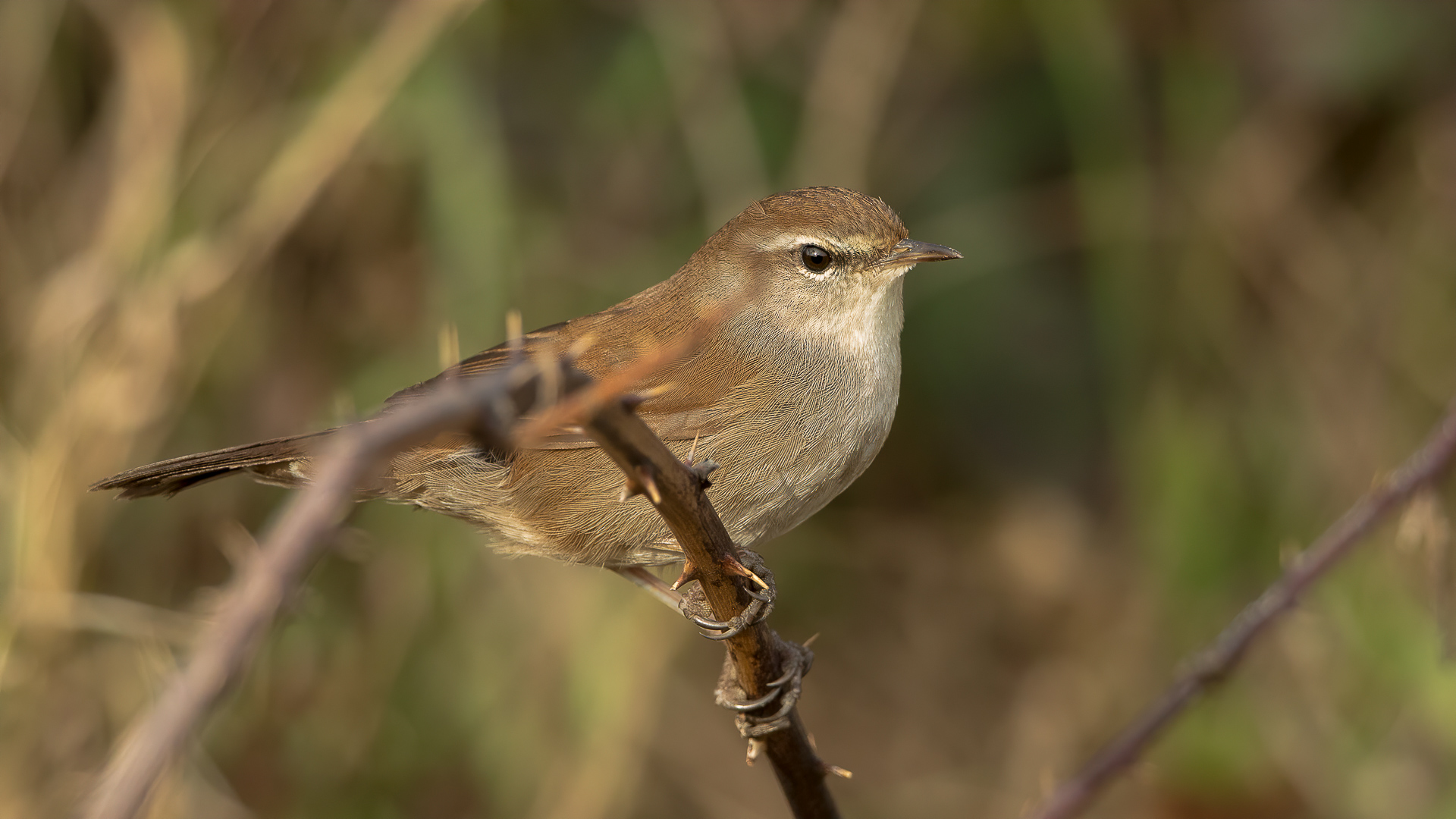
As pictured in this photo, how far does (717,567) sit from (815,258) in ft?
5.51

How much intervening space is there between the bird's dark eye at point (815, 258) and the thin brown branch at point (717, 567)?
1.23m

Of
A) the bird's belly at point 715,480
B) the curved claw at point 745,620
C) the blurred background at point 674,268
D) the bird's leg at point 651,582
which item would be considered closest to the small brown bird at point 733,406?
the bird's belly at point 715,480

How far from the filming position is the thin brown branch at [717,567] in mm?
1463

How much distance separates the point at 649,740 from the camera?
5.06 meters

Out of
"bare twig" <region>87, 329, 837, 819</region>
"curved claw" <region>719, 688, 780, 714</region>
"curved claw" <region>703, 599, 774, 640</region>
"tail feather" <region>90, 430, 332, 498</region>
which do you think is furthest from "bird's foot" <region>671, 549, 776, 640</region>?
"tail feather" <region>90, 430, 332, 498</region>

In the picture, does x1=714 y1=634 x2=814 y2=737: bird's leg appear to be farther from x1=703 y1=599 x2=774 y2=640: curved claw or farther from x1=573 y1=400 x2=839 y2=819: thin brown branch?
x1=703 y1=599 x2=774 y2=640: curved claw

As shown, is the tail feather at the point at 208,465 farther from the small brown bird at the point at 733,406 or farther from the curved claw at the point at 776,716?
the curved claw at the point at 776,716

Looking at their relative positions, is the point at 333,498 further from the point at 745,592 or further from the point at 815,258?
the point at 815,258

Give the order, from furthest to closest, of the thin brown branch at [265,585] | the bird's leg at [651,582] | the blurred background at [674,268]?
1. the blurred background at [674,268]
2. the bird's leg at [651,582]
3. the thin brown branch at [265,585]

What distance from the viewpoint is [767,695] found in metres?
2.42

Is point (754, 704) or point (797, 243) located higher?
point (797, 243)

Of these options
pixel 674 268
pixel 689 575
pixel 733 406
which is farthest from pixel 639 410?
pixel 674 268

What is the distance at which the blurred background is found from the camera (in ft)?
14.3

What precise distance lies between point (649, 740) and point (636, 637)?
0.68 meters
